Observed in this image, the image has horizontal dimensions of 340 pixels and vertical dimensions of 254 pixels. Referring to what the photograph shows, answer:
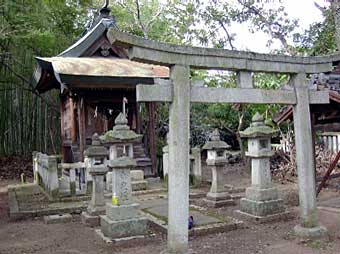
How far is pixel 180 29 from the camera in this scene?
1694 centimetres

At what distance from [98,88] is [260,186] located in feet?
19.1

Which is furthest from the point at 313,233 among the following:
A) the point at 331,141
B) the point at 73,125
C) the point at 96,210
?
the point at 331,141

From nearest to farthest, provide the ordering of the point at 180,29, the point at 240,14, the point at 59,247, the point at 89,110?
the point at 59,247, the point at 89,110, the point at 240,14, the point at 180,29

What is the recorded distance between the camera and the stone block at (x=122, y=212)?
5770 millimetres

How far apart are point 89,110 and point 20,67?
714cm

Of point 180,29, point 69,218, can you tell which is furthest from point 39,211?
point 180,29

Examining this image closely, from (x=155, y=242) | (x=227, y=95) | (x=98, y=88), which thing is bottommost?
(x=155, y=242)

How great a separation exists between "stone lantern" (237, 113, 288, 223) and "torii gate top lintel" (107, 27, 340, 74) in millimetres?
1826

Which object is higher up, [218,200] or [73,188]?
[73,188]

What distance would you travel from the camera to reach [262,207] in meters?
7.09

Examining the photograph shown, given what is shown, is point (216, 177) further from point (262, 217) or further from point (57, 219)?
point (57, 219)

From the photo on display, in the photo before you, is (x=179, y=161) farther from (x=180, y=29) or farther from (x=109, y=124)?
(x=180, y=29)

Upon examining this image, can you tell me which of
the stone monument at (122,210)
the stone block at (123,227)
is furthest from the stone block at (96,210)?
the stone block at (123,227)

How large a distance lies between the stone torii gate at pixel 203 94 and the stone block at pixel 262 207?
1248mm
